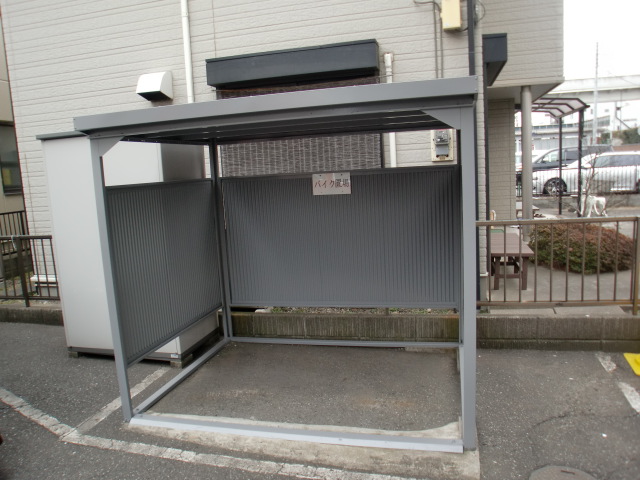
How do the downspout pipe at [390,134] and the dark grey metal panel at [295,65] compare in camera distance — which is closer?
the dark grey metal panel at [295,65]

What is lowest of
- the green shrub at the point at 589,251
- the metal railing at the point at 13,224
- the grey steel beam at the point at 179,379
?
the grey steel beam at the point at 179,379

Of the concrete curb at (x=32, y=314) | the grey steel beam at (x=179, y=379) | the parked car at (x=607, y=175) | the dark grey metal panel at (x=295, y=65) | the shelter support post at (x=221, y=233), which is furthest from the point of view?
the parked car at (x=607, y=175)

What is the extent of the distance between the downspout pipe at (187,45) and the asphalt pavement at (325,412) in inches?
138

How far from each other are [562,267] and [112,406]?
6.02 m

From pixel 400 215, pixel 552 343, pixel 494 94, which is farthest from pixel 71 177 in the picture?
pixel 494 94

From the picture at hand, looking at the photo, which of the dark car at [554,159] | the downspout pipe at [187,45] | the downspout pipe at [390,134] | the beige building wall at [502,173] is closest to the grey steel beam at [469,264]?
the downspout pipe at [390,134]

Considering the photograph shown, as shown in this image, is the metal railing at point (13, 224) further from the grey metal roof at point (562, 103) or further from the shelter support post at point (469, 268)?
→ the grey metal roof at point (562, 103)

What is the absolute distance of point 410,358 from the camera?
4.70m

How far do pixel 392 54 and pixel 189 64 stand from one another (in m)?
2.64

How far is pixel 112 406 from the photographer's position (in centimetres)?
401

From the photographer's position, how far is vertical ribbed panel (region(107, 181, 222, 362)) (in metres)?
3.72

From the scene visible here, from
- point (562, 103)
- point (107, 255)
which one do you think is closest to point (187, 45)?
point (107, 255)

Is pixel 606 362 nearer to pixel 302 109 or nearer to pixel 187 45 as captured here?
pixel 302 109

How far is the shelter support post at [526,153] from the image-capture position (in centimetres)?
830
